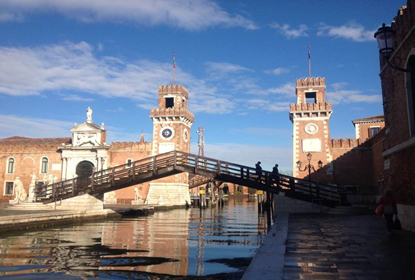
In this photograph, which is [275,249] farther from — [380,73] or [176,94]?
[176,94]

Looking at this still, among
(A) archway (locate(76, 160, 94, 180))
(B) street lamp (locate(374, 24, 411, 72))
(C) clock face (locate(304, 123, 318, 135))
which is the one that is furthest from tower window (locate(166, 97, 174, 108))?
(B) street lamp (locate(374, 24, 411, 72))

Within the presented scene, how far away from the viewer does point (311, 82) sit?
3300 centimetres

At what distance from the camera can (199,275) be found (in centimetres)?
607

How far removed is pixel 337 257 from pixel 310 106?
2731 centimetres

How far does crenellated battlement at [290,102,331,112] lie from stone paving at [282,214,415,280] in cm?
2365

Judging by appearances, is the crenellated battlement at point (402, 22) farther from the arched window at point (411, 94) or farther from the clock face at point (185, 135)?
the clock face at point (185, 135)

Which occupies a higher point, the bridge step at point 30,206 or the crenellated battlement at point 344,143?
the crenellated battlement at point 344,143

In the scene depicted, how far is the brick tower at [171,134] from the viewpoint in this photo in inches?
1332

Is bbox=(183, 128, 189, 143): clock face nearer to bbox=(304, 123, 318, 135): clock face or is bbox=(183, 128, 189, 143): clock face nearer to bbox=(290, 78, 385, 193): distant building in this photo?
bbox=(290, 78, 385, 193): distant building

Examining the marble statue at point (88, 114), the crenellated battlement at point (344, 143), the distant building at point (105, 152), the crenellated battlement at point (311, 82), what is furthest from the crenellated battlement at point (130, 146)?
the crenellated battlement at point (344, 143)

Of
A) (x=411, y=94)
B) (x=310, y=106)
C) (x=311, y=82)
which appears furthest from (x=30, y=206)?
A: (x=311, y=82)

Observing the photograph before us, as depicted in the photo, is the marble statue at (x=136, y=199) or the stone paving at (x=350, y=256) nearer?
the stone paving at (x=350, y=256)

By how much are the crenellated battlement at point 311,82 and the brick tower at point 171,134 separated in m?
11.6

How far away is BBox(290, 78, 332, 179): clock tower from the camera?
3109cm
